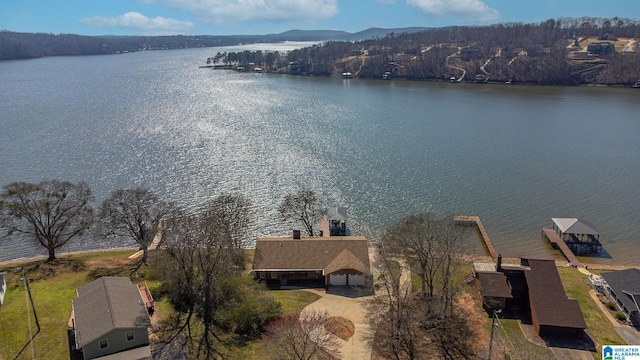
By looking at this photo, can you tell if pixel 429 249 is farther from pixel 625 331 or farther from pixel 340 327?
pixel 625 331

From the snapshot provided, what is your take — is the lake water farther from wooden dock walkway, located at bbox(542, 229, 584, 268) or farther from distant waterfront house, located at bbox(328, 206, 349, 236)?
distant waterfront house, located at bbox(328, 206, 349, 236)

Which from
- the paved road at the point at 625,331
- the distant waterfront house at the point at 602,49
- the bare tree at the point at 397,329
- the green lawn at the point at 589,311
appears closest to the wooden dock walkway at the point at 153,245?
the bare tree at the point at 397,329

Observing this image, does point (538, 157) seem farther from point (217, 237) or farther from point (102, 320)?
point (102, 320)

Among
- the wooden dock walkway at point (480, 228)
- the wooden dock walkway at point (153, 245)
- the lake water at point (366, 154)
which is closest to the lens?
the wooden dock walkway at point (153, 245)

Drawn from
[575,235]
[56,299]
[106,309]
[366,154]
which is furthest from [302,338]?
[366,154]

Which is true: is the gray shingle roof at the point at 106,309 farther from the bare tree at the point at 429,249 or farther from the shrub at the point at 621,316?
the shrub at the point at 621,316

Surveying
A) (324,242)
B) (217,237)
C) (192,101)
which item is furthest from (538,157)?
(192,101)
